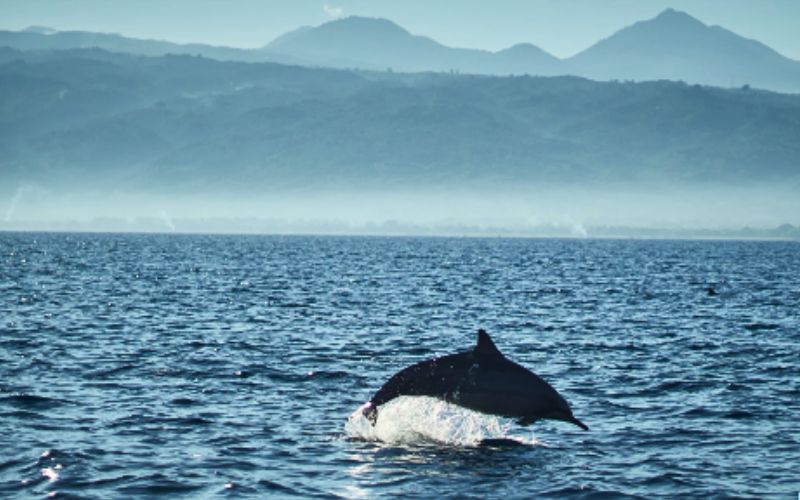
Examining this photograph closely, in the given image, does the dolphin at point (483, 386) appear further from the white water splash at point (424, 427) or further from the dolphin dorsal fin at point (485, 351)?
the white water splash at point (424, 427)

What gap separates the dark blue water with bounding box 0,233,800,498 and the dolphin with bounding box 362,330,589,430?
0.97 metres

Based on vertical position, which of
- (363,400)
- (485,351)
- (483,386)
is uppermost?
(485,351)

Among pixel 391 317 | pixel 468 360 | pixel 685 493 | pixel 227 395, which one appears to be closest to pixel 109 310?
pixel 391 317

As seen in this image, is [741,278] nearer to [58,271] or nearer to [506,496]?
[58,271]

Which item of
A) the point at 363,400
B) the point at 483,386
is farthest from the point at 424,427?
the point at 363,400

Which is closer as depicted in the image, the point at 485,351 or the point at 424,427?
the point at 485,351

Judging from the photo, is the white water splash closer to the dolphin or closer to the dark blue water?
the dark blue water

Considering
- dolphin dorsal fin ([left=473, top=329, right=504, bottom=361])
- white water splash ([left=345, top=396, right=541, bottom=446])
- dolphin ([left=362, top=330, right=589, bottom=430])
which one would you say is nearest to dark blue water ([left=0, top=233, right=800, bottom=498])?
white water splash ([left=345, top=396, right=541, bottom=446])

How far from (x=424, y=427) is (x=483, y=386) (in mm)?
2520

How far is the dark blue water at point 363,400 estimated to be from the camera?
1945 centimetres

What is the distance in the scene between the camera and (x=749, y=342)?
40.2 meters

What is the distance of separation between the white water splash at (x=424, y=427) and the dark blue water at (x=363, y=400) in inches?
1.7

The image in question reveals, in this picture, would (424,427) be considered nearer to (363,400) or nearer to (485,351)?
(485,351)

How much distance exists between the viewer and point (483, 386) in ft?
68.5
